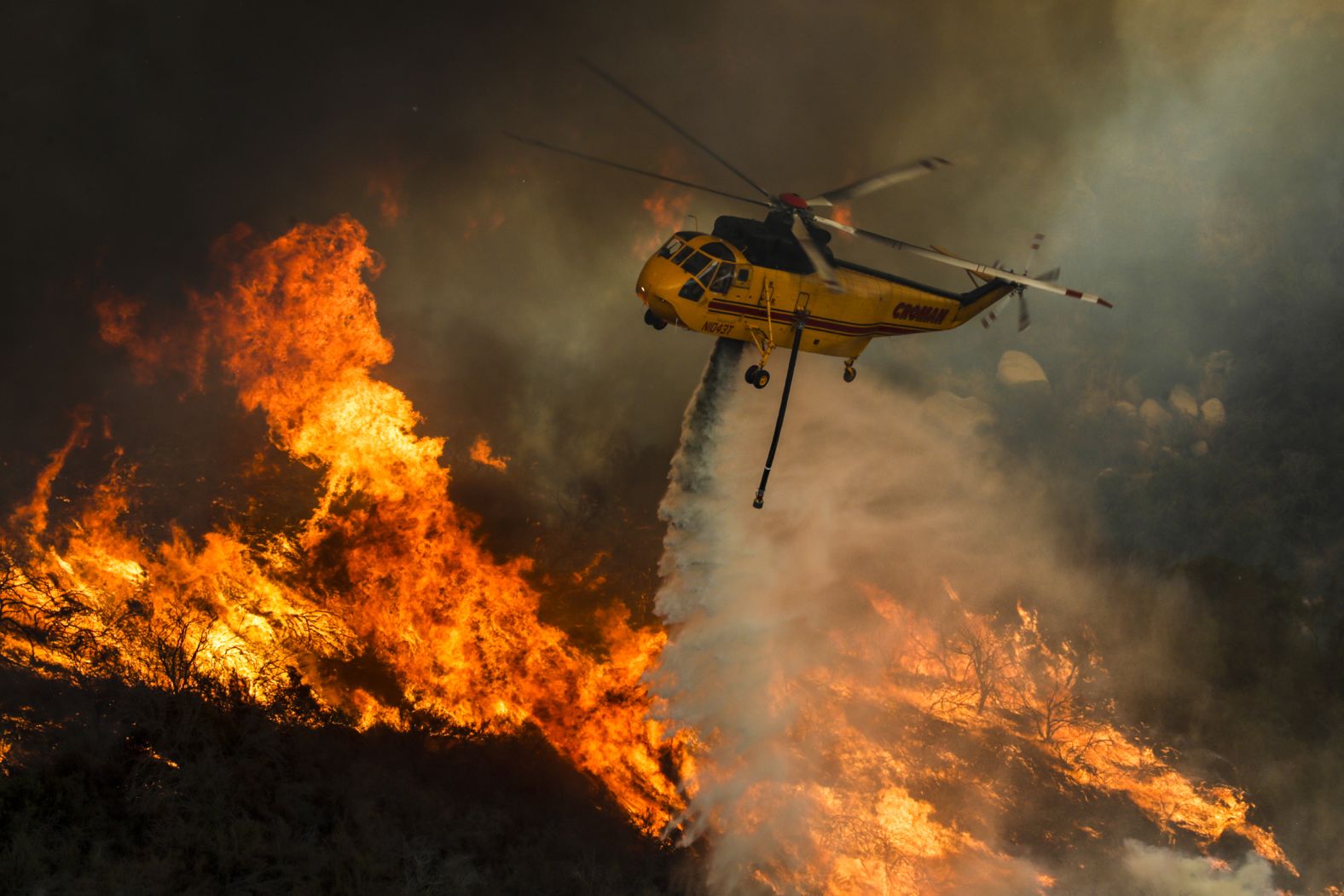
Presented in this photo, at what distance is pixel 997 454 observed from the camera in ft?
88.4

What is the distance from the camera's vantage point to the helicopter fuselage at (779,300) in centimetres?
1645

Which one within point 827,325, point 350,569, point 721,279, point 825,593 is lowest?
point 350,569

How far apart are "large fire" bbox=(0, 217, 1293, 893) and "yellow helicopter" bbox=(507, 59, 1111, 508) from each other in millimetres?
8747

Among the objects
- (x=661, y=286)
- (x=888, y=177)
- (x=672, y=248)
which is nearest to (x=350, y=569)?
(x=661, y=286)

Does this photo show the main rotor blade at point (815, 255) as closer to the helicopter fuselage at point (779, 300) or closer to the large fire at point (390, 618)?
the helicopter fuselage at point (779, 300)

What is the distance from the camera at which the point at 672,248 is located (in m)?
16.7

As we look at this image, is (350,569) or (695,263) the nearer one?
(695,263)

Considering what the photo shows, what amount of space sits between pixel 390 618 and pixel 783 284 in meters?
13.8

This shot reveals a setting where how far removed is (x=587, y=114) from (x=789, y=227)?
30.8ft

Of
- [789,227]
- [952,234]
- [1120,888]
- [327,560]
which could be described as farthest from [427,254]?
[1120,888]

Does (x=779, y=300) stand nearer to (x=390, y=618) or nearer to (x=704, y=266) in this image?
(x=704, y=266)

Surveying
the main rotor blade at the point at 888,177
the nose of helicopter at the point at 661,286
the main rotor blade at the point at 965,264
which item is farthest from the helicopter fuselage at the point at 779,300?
the main rotor blade at the point at 888,177

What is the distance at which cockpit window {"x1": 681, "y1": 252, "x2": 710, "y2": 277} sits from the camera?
16.4 m

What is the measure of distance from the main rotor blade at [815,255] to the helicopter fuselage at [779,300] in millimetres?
663
